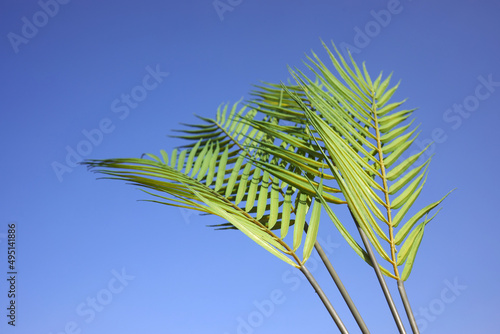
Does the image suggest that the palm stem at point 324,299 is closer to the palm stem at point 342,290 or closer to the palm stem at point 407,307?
the palm stem at point 342,290

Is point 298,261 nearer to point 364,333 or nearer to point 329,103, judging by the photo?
point 364,333

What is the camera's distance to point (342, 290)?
43.8 inches

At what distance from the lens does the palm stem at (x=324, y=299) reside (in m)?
1.01

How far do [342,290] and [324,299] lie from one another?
0.34 feet

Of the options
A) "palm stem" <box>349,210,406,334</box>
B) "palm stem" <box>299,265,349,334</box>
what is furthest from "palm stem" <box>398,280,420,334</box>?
"palm stem" <box>299,265,349,334</box>

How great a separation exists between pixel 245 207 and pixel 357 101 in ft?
1.64

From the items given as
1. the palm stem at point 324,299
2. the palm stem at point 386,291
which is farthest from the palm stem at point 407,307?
the palm stem at point 324,299

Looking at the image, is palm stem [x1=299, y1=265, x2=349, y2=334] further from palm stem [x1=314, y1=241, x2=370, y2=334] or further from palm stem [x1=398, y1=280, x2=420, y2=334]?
palm stem [x1=398, y1=280, x2=420, y2=334]

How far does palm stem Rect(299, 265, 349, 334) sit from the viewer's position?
1.01 meters

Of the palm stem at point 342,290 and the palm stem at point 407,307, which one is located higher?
the palm stem at point 342,290

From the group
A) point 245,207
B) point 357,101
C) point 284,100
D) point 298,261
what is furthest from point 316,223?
point 284,100

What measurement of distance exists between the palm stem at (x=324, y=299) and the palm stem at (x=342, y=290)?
0.04 meters

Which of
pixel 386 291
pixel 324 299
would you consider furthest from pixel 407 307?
pixel 324 299

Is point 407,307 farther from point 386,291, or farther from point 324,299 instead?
point 324,299
